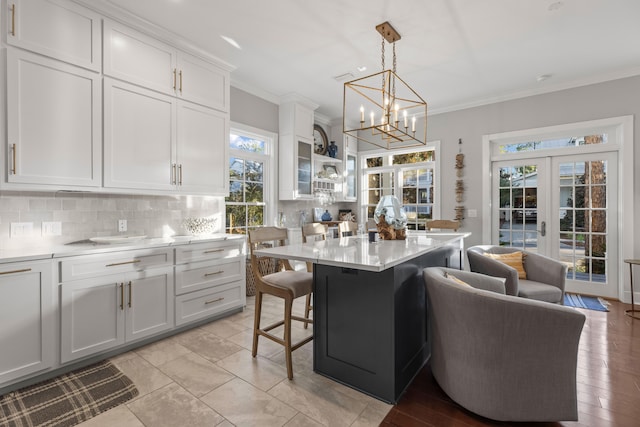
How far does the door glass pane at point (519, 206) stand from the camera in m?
4.48

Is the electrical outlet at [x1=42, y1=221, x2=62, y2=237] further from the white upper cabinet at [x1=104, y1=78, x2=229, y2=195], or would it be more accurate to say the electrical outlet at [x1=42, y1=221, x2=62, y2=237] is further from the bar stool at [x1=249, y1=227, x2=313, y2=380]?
the bar stool at [x1=249, y1=227, x2=313, y2=380]

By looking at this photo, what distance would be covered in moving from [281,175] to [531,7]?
11.1ft

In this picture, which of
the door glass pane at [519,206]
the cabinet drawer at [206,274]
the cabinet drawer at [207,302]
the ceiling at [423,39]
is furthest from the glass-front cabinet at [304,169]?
the door glass pane at [519,206]

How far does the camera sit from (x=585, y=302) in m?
3.88

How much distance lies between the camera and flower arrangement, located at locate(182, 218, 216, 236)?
3484 mm

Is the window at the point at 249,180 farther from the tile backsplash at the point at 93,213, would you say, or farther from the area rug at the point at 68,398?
the area rug at the point at 68,398

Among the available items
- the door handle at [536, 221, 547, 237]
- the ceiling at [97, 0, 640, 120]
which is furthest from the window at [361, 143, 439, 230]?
the door handle at [536, 221, 547, 237]

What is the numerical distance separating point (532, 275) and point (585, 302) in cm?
151

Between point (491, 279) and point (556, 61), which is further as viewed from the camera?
point (556, 61)

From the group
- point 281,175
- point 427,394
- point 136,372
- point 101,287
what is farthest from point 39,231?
point 427,394

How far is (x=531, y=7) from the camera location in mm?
2564

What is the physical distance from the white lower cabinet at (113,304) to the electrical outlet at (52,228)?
54 centimetres

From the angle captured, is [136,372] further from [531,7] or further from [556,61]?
[556,61]

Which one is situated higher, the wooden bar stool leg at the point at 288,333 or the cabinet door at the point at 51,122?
the cabinet door at the point at 51,122
